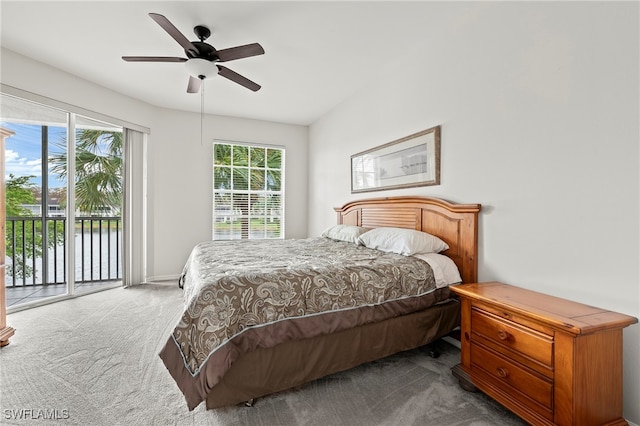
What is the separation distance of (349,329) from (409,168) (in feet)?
5.78

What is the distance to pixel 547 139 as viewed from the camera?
67.2 inches

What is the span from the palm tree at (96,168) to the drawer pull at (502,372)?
4696mm

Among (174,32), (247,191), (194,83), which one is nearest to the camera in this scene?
(174,32)

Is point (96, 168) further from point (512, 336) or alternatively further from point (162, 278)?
point (512, 336)

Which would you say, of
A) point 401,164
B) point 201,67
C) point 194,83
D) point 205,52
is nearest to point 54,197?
point 194,83

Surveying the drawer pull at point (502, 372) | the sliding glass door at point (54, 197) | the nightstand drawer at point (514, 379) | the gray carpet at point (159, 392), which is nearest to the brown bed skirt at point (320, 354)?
the gray carpet at point (159, 392)

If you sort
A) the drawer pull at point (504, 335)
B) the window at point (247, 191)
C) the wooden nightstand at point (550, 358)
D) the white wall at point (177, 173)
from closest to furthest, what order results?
the wooden nightstand at point (550, 358) → the drawer pull at point (504, 335) → the white wall at point (177, 173) → the window at point (247, 191)

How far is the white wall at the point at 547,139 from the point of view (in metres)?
1.38

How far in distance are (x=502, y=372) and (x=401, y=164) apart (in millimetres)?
1995

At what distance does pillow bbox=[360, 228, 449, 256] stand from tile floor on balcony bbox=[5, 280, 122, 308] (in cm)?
384

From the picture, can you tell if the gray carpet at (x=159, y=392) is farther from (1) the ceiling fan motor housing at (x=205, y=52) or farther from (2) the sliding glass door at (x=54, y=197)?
(1) the ceiling fan motor housing at (x=205, y=52)

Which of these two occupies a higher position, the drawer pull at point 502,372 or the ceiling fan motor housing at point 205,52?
the ceiling fan motor housing at point 205,52

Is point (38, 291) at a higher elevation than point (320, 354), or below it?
below

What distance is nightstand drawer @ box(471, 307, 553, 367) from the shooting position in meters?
1.29
